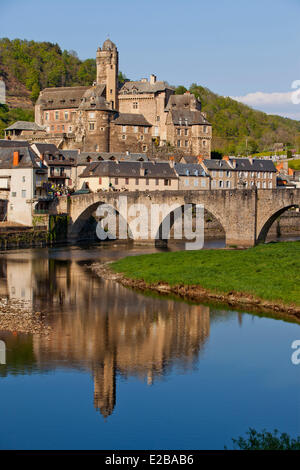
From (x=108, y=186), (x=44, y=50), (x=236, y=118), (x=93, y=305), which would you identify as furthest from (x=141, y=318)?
(x=44, y=50)

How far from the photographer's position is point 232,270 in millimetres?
36594

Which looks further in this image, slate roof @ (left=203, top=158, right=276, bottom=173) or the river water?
slate roof @ (left=203, top=158, right=276, bottom=173)

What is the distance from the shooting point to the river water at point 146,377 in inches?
694

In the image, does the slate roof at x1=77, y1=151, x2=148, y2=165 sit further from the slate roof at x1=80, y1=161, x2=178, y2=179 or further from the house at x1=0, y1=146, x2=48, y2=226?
the house at x1=0, y1=146, x2=48, y2=226

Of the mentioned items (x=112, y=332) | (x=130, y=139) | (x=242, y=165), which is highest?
(x=130, y=139)

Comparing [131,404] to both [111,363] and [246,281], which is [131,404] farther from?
[246,281]

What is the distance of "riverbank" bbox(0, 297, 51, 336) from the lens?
2723 centimetres

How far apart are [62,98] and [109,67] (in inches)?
344

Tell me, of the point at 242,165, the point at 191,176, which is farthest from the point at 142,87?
the point at 191,176

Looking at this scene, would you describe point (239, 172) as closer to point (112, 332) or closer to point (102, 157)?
point (102, 157)

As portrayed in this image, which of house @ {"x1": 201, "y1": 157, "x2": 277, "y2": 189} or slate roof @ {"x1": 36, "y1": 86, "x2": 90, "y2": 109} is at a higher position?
slate roof @ {"x1": 36, "y1": 86, "x2": 90, "y2": 109}

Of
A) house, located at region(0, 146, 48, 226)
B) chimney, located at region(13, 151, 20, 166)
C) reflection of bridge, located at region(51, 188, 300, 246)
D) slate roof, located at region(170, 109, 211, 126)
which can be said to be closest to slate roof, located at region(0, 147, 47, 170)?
house, located at region(0, 146, 48, 226)

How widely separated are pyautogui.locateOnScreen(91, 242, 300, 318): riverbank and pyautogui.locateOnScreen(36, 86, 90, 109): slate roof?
55261 mm

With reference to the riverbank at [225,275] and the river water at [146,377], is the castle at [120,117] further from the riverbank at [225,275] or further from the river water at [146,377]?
the river water at [146,377]
